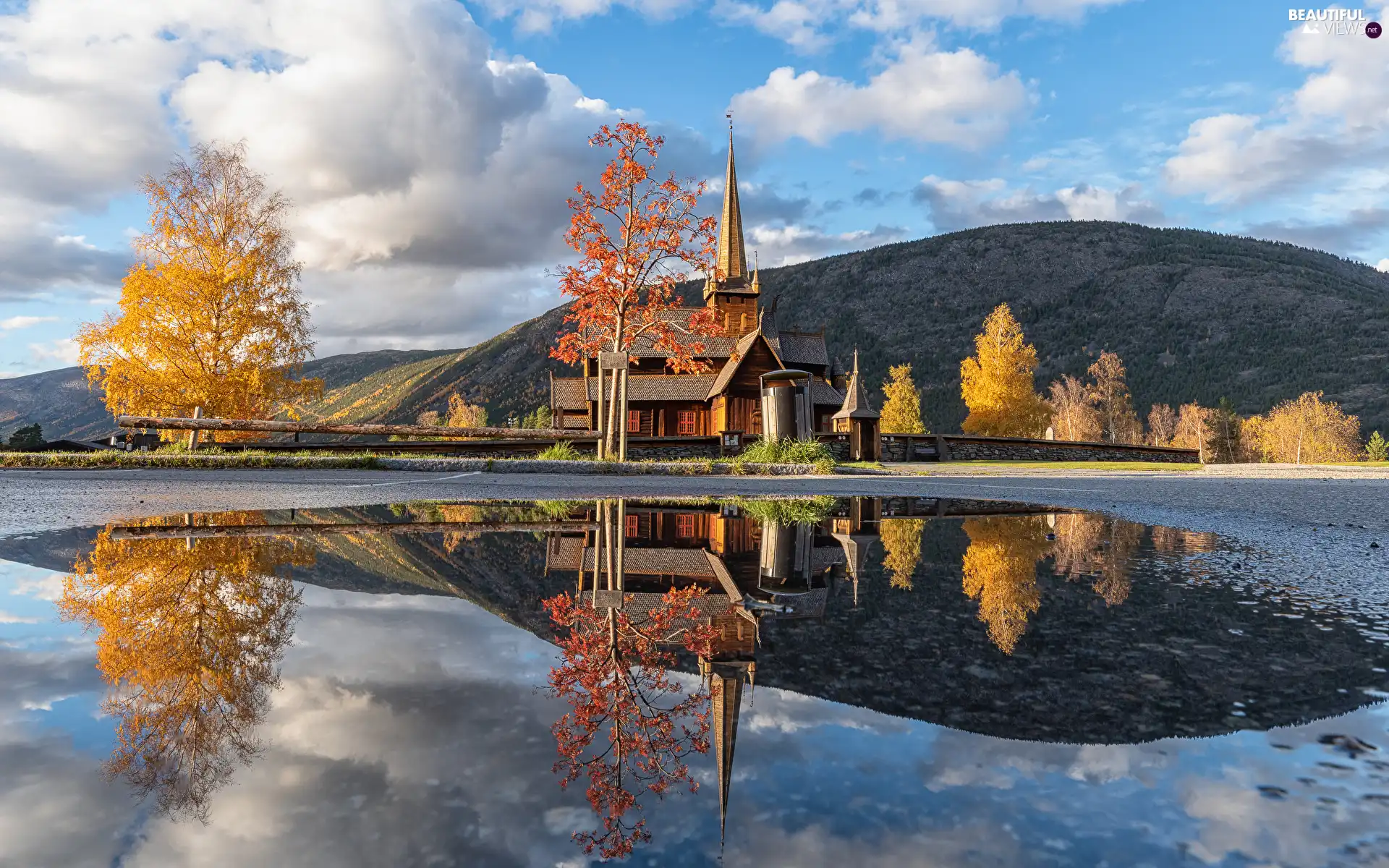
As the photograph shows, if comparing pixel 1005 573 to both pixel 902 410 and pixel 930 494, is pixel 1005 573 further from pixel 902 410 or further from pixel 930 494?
pixel 902 410

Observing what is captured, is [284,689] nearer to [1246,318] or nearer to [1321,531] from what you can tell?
[1321,531]

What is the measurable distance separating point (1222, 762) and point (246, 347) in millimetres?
32063

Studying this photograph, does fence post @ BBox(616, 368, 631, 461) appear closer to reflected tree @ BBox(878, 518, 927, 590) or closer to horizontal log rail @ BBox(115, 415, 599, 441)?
horizontal log rail @ BBox(115, 415, 599, 441)

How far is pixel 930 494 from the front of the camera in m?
13.0

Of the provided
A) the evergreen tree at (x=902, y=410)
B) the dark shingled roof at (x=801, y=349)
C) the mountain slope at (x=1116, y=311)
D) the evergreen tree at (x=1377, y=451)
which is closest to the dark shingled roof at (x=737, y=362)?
the dark shingled roof at (x=801, y=349)

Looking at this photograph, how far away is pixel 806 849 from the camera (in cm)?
147

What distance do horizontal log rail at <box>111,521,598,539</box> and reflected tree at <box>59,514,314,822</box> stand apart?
3.14 ft

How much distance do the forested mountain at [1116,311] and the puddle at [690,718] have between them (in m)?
122

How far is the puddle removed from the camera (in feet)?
5.03

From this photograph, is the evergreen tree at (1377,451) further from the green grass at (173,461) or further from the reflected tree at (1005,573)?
the green grass at (173,461)

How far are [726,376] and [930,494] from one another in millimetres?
28046

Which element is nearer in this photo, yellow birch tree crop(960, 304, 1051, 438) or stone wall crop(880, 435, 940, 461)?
stone wall crop(880, 435, 940, 461)

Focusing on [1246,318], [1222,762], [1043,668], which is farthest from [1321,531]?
[1246,318]

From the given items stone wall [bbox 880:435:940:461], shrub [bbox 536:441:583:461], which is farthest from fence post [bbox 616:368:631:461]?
stone wall [bbox 880:435:940:461]
